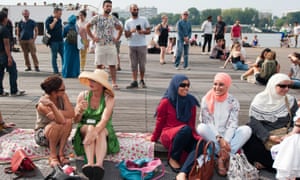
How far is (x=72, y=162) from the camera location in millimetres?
4449

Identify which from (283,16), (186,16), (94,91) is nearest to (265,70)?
(186,16)

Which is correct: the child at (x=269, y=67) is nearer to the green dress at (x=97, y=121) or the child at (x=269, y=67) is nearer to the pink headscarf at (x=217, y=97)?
the pink headscarf at (x=217, y=97)

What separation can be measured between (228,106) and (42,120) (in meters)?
2.16

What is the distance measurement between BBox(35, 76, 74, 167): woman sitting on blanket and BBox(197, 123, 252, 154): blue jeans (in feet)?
4.84

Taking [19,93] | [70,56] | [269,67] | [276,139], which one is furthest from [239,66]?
[276,139]

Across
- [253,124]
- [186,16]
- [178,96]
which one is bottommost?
[253,124]

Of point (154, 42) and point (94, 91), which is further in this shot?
point (154, 42)

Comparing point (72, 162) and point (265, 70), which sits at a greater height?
point (265, 70)

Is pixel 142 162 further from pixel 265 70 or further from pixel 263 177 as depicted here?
pixel 265 70

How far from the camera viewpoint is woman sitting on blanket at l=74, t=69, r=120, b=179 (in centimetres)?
417

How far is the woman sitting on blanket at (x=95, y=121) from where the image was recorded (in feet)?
13.7

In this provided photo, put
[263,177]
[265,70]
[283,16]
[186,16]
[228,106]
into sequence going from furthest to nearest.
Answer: [283,16] → [186,16] → [265,70] → [228,106] → [263,177]

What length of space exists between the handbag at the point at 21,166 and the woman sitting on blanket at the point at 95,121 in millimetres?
548

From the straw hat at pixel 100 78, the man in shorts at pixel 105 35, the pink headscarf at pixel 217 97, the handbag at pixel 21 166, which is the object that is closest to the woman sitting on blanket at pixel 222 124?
the pink headscarf at pixel 217 97
